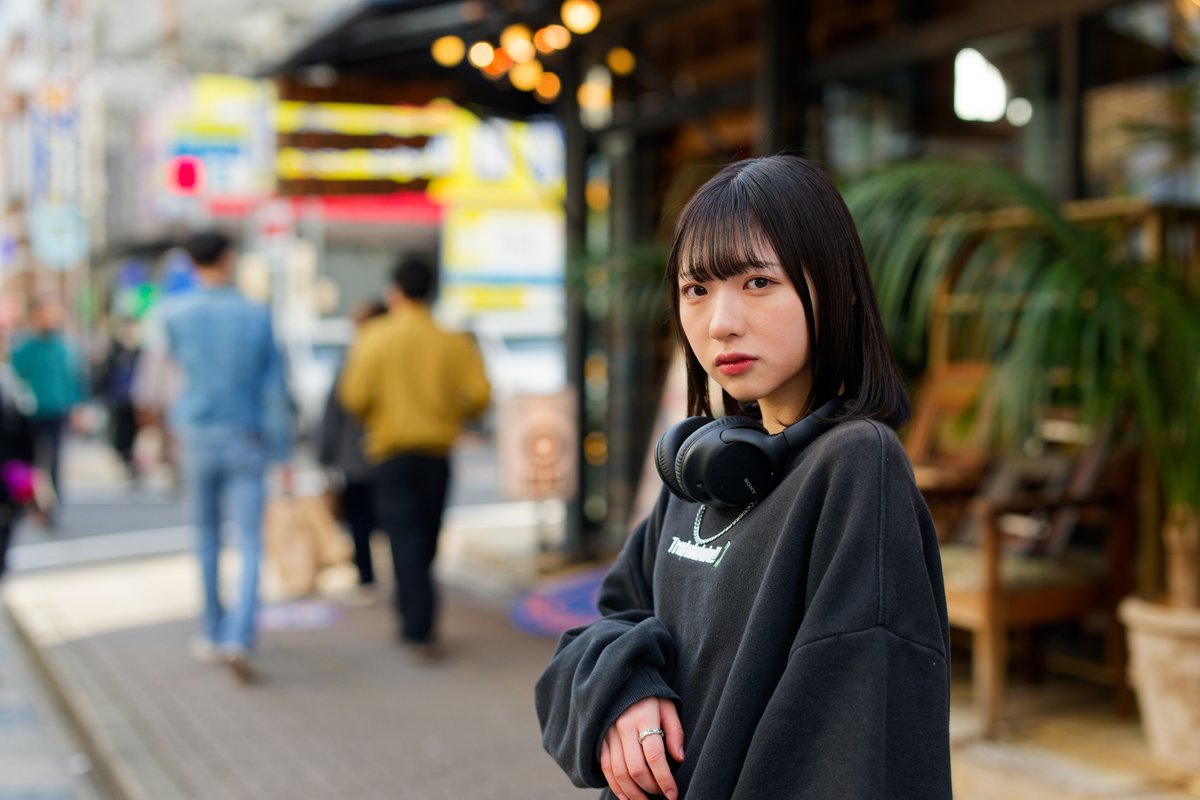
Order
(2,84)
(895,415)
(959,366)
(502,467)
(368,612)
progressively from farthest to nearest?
(2,84), (502,467), (368,612), (959,366), (895,415)

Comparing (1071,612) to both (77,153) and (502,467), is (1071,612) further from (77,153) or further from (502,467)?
(77,153)

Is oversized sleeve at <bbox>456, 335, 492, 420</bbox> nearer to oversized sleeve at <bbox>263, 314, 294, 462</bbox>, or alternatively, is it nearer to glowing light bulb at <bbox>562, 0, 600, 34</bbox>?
oversized sleeve at <bbox>263, 314, 294, 462</bbox>

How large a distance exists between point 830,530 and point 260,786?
11.7ft

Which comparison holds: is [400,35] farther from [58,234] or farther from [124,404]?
[58,234]

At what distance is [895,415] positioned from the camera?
154 cm

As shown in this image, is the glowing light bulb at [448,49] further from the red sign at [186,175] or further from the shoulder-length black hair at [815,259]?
the red sign at [186,175]

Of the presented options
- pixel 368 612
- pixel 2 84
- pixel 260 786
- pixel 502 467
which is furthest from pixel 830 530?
pixel 2 84

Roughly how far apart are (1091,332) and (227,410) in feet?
12.3

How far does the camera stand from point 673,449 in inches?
66.7

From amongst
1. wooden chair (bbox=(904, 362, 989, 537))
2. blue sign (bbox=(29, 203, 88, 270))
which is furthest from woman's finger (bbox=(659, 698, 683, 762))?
blue sign (bbox=(29, 203, 88, 270))

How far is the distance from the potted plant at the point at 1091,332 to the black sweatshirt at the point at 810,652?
2.42 meters

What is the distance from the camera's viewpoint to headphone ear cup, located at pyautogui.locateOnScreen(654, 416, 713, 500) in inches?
65.4

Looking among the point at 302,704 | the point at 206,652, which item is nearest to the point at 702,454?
the point at 302,704

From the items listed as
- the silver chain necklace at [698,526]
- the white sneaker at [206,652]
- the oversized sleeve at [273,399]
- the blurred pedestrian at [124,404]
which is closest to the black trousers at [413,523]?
the oversized sleeve at [273,399]
